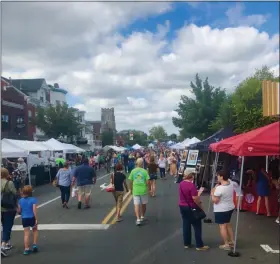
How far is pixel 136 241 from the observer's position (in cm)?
782

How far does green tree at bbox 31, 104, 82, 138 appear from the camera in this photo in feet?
151

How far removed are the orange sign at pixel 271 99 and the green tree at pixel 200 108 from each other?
2403 centimetres

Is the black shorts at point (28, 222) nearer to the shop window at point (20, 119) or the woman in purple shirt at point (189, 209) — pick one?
the woman in purple shirt at point (189, 209)

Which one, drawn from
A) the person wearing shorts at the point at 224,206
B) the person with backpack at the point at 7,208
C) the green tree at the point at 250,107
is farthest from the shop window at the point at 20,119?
the person wearing shorts at the point at 224,206

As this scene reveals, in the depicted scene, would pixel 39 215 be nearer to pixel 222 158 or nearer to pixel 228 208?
pixel 228 208

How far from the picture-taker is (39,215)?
37.1ft

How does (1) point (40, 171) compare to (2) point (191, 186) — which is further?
(1) point (40, 171)

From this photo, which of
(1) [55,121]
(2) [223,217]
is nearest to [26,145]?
(2) [223,217]

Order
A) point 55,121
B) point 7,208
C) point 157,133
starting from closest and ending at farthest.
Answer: point 7,208, point 55,121, point 157,133

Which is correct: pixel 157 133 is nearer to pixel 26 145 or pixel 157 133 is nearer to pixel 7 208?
pixel 26 145

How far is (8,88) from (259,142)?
41.0 metres

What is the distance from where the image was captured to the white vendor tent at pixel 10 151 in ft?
51.7

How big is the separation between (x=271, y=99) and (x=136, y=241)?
4151 millimetres

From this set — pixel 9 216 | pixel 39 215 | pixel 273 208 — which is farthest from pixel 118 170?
pixel 273 208
